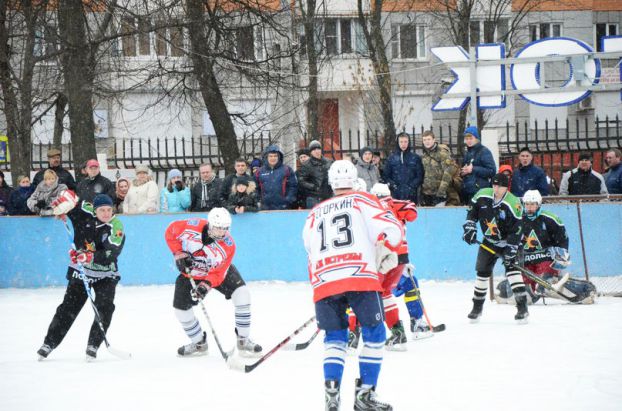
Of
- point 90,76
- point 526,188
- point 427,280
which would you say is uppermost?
point 90,76

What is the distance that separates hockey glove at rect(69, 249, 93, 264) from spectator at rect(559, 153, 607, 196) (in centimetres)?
742

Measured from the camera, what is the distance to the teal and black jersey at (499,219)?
10055 millimetres

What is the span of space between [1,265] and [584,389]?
32.2 feet

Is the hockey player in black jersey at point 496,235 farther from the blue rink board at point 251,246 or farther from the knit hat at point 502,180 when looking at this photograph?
the blue rink board at point 251,246

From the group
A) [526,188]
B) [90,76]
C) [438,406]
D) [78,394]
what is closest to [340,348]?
[438,406]

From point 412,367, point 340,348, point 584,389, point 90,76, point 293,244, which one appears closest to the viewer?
point 340,348

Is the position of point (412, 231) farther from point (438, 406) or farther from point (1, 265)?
point (438, 406)

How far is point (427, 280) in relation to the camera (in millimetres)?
13688

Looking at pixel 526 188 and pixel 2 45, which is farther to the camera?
pixel 2 45

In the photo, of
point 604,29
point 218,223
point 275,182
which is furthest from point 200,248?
point 604,29

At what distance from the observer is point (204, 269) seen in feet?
27.5

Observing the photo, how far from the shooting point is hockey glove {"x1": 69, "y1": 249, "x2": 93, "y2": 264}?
8.40 metres

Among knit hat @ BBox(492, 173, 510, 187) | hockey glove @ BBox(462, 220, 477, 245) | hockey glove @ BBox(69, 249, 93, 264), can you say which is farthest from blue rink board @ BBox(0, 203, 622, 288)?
hockey glove @ BBox(69, 249, 93, 264)

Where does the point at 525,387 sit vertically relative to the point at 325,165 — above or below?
below
